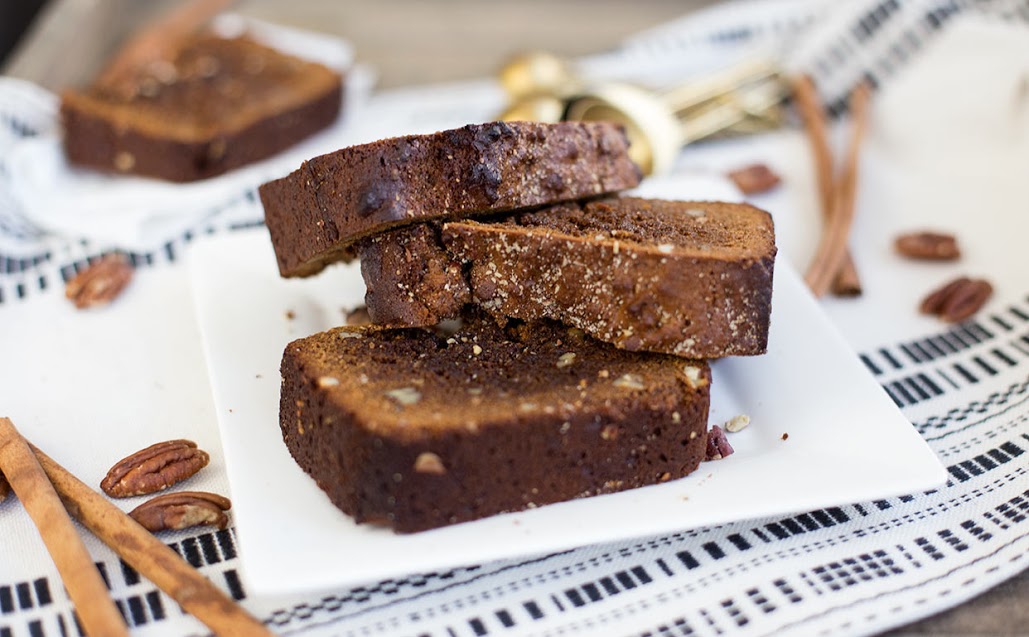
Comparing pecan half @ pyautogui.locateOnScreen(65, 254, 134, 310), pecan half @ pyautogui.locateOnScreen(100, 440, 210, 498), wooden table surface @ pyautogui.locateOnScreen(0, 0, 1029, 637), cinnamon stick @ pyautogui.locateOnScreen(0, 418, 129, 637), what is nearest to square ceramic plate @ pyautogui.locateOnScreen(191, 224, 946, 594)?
pecan half @ pyautogui.locateOnScreen(100, 440, 210, 498)

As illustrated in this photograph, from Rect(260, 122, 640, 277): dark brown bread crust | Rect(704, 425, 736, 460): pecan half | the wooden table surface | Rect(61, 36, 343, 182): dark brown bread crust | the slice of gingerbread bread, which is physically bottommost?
Rect(704, 425, 736, 460): pecan half

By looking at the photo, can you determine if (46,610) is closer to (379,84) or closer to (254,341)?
(254,341)

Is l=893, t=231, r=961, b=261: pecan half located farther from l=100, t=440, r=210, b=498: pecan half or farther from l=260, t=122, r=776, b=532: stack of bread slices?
l=100, t=440, r=210, b=498: pecan half

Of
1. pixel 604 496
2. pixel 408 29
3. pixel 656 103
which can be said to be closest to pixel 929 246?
pixel 656 103

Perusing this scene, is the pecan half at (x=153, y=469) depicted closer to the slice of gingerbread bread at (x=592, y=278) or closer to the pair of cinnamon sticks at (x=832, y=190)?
the slice of gingerbread bread at (x=592, y=278)

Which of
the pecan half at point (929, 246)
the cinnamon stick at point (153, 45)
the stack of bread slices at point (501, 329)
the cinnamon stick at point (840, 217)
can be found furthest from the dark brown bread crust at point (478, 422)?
the cinnamon stick at point (153, 45)

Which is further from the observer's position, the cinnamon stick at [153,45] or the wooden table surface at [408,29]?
the wooden table surface at [408,29]
